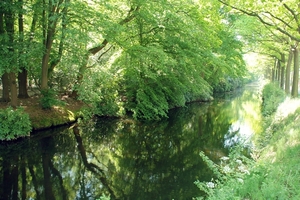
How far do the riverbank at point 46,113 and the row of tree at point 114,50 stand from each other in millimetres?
844

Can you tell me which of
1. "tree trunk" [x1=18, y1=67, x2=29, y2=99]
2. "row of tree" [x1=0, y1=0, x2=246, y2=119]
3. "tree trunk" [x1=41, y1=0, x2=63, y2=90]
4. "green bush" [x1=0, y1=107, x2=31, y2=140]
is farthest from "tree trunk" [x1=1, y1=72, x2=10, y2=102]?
"green bush" [x1=0, y1=107, x2=31, y2=140]

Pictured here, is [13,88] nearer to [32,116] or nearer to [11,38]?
[32,116]

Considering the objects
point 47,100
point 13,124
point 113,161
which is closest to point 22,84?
point 47,100

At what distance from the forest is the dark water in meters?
2.61

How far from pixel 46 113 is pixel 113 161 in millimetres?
6085

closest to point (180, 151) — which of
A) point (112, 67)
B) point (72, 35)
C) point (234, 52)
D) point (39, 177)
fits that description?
point (39, 177)

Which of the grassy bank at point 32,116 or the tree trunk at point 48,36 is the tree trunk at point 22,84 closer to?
the grassy bank at point 32,116

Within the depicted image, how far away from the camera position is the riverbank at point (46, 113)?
13.0 metres

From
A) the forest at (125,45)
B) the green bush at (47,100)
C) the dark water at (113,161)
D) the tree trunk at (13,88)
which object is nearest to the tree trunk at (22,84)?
the forest at (125,45)

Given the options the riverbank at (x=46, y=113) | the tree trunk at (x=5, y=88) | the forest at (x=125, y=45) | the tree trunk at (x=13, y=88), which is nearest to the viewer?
the forest at (x=125, y=45)

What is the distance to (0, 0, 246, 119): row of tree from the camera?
11117 mm

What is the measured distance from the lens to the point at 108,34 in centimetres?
1229

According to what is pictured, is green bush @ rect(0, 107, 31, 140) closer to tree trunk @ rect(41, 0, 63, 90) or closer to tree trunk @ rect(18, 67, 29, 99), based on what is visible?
tree trunk @ rect(41, 0, 63, 90)

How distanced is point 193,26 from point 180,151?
6673mm
